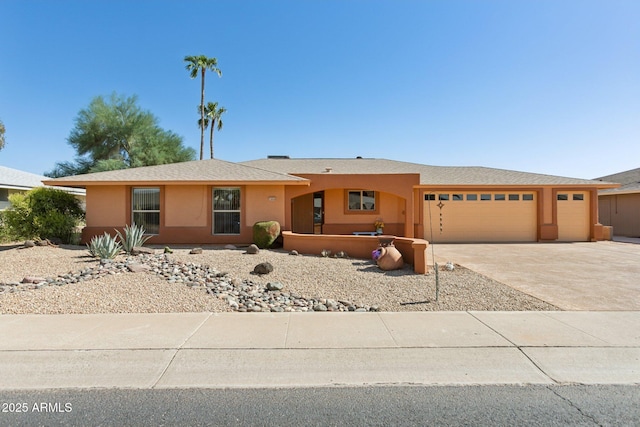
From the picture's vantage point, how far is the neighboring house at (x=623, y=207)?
19.8 m

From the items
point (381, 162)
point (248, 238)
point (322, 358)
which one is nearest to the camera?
point (322, 358)

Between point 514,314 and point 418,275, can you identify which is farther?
point 418,275

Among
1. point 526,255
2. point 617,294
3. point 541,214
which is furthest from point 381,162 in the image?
point 617,294

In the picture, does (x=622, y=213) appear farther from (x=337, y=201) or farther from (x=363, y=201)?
(x=337, y=201)

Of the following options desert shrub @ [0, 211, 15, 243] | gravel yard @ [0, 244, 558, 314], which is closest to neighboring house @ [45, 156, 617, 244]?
desert shrub @ [0, 211, 15, 243]

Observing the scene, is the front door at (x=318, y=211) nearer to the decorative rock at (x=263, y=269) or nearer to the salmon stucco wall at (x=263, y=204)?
the salmon stucco wall at (x=263, y=204)

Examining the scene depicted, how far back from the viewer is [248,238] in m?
13.8

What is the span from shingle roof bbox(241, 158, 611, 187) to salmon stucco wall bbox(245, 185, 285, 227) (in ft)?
12.3

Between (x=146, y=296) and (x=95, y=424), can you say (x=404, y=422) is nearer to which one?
(x=95, y=424)

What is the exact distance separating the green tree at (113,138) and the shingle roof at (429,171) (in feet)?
49.0

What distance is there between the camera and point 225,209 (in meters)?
14.0

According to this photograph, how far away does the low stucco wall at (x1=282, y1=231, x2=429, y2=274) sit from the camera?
29.8 ft

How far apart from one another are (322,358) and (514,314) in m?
3.90

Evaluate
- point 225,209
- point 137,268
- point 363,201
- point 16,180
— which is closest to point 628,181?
point 363,201
